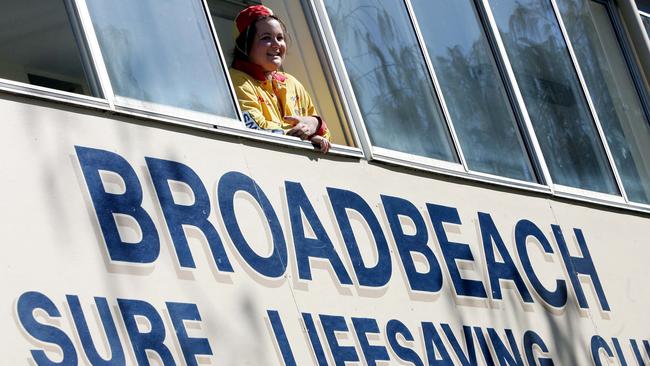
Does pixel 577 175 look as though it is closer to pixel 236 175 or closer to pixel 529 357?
pixel 529 357

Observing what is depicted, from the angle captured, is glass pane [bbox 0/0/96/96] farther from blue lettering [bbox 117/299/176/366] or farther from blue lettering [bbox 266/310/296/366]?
blue lettering [bbox 266/310/296/366]

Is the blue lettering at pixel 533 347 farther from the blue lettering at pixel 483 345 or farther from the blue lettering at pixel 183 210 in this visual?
the blue lettering at pixel 183 210

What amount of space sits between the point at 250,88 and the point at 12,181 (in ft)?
6.95

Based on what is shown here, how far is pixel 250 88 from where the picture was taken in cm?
772

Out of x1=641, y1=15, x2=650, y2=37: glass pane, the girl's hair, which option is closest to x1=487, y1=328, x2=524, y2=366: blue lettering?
the girl's hair

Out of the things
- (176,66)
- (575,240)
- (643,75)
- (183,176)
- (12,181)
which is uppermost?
(643,75)

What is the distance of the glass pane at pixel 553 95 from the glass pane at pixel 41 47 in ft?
13.8

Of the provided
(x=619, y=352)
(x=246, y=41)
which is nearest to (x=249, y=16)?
(x=246, y=41)

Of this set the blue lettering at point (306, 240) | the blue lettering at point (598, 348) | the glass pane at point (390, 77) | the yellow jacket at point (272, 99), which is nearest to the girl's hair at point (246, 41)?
the yellow jacket at point (272, 99)

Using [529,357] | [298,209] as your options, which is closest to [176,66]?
[298,209]

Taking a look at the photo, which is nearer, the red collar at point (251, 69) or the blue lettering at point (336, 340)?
the blue lettering at point (336, 340)

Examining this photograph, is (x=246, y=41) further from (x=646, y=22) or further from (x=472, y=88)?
(x=646, y=22)

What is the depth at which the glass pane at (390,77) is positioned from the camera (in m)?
8.51

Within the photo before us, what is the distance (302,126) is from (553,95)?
3401 millimetres
